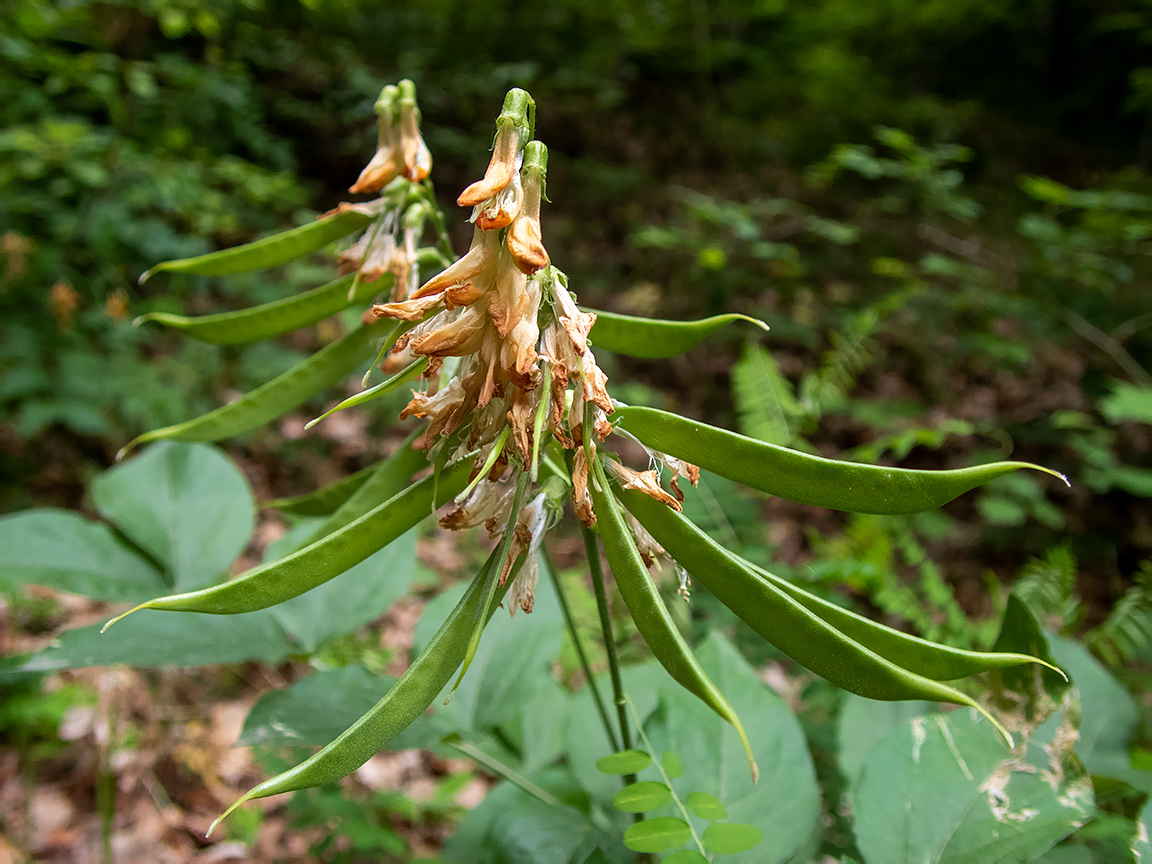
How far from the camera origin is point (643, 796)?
78 centimetres

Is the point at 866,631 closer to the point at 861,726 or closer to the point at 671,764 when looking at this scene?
the point at 671,764

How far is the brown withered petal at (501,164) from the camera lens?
23.5 inches

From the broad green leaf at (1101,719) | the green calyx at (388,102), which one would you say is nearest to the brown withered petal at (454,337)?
the green calyx at (388,102)

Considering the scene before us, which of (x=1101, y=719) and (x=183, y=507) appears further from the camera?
(x=183, y=507)

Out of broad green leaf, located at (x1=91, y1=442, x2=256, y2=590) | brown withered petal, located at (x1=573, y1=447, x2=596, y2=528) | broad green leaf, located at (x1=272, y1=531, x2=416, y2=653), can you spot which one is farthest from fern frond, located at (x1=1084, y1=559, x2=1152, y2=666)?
broad green leaf, located at (x1=91, y1=442, x2=256, y2=590)

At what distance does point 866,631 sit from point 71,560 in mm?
1387

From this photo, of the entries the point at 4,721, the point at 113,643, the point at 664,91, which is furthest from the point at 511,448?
the point at 664,91

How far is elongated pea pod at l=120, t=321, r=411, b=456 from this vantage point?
893 mm

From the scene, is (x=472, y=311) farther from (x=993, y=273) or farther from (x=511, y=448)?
(x=993, y=273)

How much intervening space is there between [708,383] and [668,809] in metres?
3.81

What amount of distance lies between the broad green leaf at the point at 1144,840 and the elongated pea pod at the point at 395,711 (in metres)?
0.86

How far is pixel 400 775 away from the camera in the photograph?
2.43 m

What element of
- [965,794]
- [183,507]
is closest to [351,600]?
[183,507]

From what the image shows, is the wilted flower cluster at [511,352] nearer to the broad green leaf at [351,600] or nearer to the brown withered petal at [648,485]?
the brown withered petal at [648,485]
